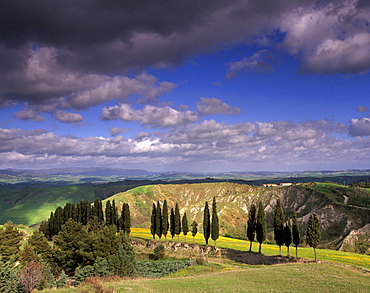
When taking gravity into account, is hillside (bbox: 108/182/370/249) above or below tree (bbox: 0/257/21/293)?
below

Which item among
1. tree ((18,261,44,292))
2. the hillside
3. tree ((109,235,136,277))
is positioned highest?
tree ((18,261,44,292))

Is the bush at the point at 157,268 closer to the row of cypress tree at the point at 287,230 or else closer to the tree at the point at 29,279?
the tree at the point at 29,279

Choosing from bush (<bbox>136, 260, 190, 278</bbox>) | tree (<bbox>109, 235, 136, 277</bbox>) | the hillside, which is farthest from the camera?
the hillside

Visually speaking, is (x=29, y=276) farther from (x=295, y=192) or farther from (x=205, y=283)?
(x=295, y=192)

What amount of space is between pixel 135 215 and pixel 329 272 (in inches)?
6286

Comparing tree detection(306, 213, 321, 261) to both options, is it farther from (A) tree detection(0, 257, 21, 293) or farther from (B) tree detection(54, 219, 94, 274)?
(A) tree detection(0, 257, 21, 293)

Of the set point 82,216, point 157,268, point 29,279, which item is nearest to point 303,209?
point 82,216

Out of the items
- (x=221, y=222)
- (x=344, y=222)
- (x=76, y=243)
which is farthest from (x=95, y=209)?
(x=344, y=222)

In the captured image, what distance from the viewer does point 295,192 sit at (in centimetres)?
15812

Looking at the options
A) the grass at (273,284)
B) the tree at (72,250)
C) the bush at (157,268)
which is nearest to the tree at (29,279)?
the grass at (273,284)

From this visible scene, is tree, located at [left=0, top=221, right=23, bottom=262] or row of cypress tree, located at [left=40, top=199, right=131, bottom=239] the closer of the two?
tree, located at [left=0, top=221, right=23, bottom=262]

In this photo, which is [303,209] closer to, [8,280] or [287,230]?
[287,230]

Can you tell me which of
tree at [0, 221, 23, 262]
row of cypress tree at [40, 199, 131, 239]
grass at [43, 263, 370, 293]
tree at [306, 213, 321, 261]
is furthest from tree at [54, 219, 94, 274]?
tree at [306, 213, 321, 261]

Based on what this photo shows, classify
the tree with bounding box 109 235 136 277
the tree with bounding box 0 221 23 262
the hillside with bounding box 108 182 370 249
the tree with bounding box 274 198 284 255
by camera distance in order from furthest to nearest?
the hillside with bounding box 108 182 370 249 → the tree with bounding box 274 198 284 255 → the tree with bounding box 0 221 23 262 → the tree with bounding box 109 235 136 277
